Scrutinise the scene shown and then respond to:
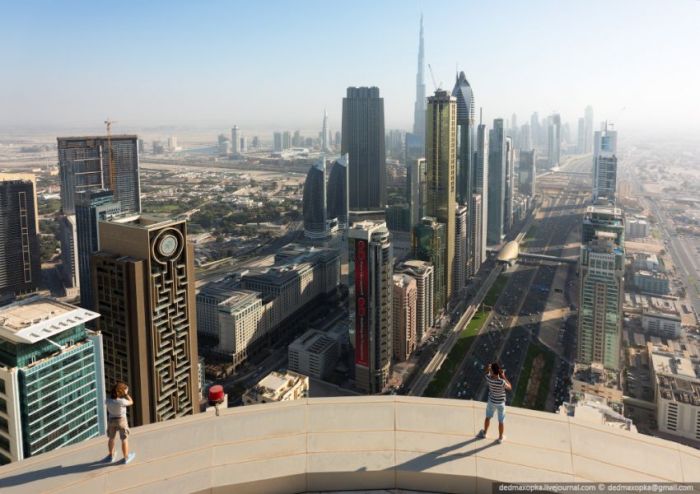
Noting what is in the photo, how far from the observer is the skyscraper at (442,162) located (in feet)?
48.2

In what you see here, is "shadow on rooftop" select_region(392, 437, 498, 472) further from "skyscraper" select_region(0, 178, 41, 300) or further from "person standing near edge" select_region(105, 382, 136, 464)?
"skyscraper" select_region(0, 178, 41, 300)

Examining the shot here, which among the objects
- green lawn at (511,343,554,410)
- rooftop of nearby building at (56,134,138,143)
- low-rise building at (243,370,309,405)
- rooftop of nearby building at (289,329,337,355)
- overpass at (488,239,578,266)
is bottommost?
green lawn at (511,343,554,410)

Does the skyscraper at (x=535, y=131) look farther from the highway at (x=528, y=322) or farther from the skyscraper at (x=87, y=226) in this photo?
the skyscraper at (x=87, y=226)

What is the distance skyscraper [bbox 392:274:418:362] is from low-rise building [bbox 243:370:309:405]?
3.22 meters

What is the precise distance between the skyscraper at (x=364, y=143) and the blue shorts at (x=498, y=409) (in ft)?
83.7

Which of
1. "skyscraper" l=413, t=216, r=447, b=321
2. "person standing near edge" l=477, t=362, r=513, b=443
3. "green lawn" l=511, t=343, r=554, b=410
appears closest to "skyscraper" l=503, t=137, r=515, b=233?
"skyscraper" l=413, t=216, r=447, b=321

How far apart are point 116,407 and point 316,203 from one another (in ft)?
65.5

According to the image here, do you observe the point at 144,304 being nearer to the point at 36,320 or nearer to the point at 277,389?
the point at 36,320

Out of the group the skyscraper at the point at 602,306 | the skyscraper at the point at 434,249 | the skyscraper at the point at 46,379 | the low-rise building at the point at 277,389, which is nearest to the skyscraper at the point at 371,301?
the low-rise building at the point at 277,389

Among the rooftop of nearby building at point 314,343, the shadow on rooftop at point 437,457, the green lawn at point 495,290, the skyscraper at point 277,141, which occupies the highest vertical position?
the skyscraper at point 277,141

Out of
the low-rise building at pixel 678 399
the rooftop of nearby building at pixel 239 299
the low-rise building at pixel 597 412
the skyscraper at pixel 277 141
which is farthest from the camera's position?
the skyscraper at pixel 277 141

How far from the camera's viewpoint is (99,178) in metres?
17.4

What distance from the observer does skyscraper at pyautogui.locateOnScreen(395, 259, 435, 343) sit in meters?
12.5

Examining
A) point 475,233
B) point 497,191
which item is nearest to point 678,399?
point 475,233
